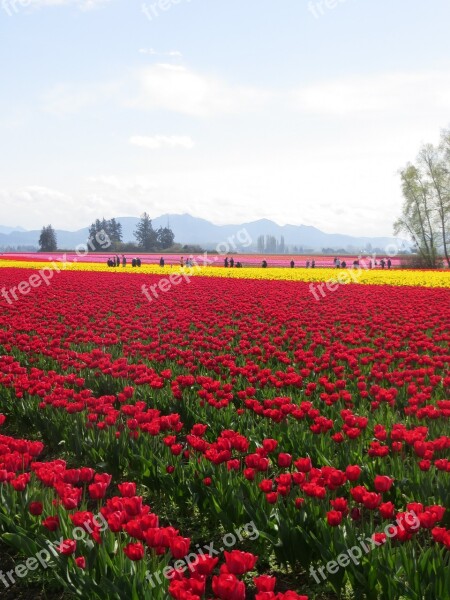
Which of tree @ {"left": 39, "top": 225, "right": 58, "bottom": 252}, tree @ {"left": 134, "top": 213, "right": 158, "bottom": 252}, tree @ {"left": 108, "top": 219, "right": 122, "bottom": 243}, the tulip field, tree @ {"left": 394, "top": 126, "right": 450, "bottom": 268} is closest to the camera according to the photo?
the tulip field

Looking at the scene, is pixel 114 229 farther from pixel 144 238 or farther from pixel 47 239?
pixel 47 239

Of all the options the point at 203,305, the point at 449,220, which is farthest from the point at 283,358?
the point at 449,220

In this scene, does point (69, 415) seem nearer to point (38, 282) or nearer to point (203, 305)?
point (203, 305)

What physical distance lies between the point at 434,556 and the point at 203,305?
13658 millimetres

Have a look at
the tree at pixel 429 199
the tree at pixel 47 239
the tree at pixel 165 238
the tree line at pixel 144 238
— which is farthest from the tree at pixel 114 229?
the tree at pixel 429 199

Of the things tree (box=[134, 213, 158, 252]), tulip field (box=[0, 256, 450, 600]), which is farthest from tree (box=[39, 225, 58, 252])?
tulip field (box=[0, 256, 450, 600])

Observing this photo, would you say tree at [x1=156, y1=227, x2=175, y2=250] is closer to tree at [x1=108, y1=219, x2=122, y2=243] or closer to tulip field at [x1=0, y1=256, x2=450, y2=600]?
tree at [x1=108, y1=219, x2=122, y2=243]

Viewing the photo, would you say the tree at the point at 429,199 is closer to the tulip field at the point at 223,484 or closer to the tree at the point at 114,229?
the tulip field at the point at 223,484

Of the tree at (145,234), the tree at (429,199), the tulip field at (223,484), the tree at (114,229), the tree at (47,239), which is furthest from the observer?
the tree at (114,229)

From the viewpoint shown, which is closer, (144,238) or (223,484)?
(223,484)

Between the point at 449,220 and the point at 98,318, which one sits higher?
the point at 449,220

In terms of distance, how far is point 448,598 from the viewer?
3.15m

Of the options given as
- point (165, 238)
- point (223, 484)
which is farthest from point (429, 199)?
point (165, 238)

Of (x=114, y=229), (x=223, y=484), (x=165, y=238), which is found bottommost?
(x=223, y=484)
